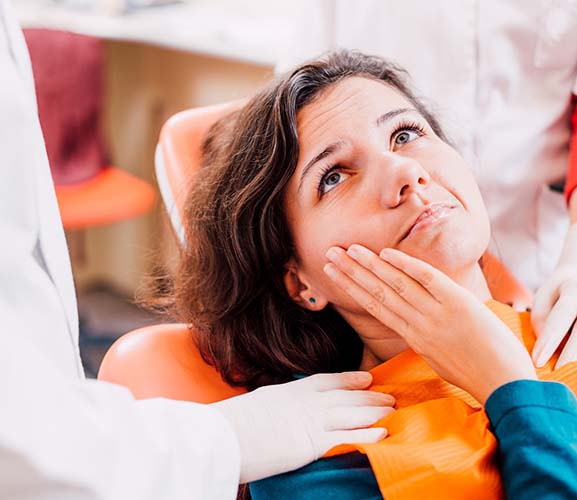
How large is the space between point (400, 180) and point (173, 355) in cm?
46

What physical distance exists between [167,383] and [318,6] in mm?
910

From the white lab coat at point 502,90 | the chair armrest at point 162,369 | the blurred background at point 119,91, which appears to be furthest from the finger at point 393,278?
the blurred background at point 119,91

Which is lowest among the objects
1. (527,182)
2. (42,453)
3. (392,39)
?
(527,182)

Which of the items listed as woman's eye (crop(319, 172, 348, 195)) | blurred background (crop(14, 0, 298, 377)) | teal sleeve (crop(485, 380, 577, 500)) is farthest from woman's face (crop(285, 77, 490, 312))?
blurred background (crop(14, 0, 298, 377))

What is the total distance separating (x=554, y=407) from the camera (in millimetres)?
1024

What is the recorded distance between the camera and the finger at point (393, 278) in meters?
1.13

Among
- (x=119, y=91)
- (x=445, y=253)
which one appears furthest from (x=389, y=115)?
(x=119, y=91)

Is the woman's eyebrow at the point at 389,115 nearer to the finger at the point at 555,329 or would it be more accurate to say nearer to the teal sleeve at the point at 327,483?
the finger at the point at 555,329

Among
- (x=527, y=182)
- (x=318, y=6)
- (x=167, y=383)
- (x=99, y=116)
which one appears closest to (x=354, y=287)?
(x=167, y=383)

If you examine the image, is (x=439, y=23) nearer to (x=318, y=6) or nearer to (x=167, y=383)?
(x=318, y=6)

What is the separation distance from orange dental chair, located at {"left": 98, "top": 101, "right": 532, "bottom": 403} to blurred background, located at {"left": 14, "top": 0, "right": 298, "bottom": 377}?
3.71 ft

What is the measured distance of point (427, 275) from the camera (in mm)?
1124

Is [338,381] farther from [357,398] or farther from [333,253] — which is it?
[333,253]

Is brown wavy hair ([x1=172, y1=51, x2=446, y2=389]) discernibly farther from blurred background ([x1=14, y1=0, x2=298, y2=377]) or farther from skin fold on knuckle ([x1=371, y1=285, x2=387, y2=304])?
blurred background ([x1=14, y1=0, x2=298, y2=377])
